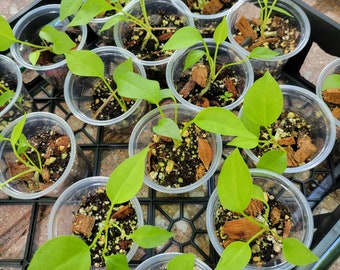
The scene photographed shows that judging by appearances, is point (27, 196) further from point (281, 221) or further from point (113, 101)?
point (281, 221)

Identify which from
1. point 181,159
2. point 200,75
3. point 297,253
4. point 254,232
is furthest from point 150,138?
point 297,253

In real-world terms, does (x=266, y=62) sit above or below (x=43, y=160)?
above

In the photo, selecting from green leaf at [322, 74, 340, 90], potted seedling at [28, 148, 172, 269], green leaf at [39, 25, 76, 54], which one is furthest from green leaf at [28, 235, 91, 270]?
green leaf at [322, 74, 340, 90]

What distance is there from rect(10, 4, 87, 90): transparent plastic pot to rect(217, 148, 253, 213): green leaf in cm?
51

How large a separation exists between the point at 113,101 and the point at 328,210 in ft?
1.75

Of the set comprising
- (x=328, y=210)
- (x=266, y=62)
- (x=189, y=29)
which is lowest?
(x=328, y=210)

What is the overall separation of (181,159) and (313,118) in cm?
30

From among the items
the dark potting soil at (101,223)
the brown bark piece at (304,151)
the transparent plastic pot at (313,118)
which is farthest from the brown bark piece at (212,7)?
the dark potting soil at (101,223)

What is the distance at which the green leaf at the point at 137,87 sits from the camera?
0.67 metres

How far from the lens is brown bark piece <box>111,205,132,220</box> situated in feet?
2.42

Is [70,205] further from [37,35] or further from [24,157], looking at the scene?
[37,35]

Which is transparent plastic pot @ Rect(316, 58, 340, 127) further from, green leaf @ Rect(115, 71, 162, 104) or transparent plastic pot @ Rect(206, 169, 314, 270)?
green leaf @ Rect(115, 71, 162, 104)

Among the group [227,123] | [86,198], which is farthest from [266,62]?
[86,198]

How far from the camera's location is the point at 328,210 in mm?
827
